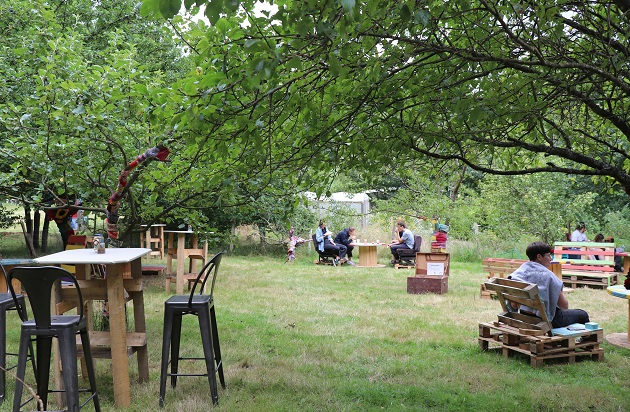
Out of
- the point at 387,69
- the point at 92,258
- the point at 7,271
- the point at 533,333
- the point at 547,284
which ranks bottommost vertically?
the point at 533,333

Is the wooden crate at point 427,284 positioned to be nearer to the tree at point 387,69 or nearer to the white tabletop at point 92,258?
the tree at point 387,69

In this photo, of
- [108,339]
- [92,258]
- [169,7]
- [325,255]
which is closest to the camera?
[169,7]

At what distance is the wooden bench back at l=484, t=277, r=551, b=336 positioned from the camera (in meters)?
5.66

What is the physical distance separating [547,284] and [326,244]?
442 inches

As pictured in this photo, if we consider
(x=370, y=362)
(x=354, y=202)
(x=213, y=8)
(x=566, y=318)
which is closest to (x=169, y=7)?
(x=213, y=8)

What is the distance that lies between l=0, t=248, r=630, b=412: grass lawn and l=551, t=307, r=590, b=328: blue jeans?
433mm

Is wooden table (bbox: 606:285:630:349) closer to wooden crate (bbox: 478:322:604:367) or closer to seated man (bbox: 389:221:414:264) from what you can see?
wooden crate (bbox: 478:322:604:367)

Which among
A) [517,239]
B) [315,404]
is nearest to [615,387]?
[315,404]

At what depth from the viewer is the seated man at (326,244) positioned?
16641mm

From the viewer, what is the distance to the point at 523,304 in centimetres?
588

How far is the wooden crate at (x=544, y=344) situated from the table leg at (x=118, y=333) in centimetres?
381

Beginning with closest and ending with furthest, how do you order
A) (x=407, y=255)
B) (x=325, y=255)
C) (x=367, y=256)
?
(x=407, y=255), (x=367, y=256), (x=325, y=255)

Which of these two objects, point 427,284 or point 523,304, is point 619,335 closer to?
point 523,304

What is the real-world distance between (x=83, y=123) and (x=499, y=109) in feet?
11.5
